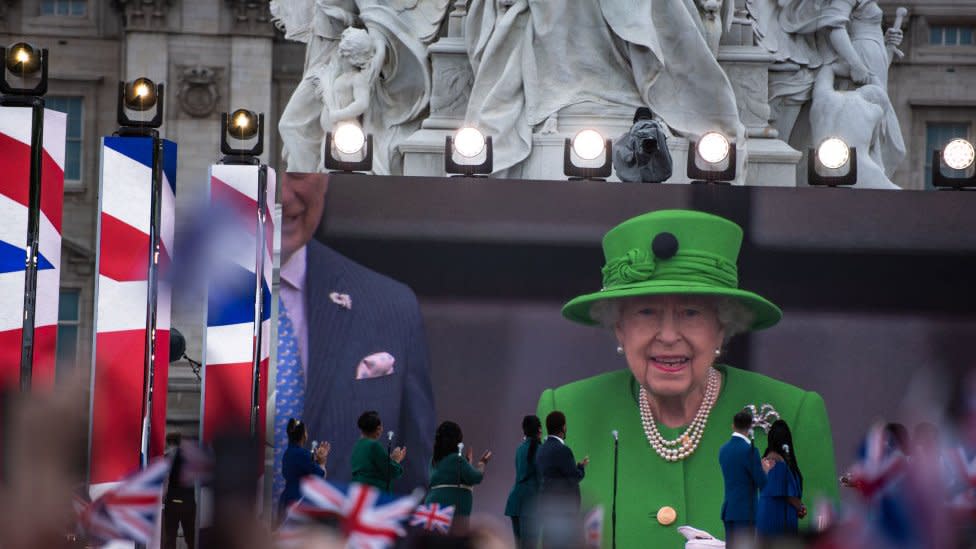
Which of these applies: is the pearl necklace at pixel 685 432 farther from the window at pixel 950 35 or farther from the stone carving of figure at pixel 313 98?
the window at pixel 950 35

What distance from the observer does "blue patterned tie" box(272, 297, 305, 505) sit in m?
12.1

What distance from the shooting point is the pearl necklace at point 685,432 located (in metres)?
11.9

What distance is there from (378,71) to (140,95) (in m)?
3.90

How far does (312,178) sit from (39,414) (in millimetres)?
8521

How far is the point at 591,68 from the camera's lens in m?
14.2

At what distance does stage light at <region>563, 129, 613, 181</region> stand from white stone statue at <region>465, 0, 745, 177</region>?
64.4 inches

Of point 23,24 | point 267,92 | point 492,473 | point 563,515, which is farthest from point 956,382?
point 23,24

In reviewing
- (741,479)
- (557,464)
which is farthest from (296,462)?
(741,479)

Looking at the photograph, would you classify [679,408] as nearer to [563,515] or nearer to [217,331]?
[217,331]

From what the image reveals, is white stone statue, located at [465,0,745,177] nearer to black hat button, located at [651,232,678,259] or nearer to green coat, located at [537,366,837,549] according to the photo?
black hat button, located at [651,232,678,259]

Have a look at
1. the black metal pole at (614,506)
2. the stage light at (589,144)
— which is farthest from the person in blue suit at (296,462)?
the stage light at (589,144)

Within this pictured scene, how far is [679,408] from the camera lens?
39.5 feet

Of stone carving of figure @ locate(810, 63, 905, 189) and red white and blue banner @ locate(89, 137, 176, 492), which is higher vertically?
stone carving of figure @ locate(810, 63, 905, 189)

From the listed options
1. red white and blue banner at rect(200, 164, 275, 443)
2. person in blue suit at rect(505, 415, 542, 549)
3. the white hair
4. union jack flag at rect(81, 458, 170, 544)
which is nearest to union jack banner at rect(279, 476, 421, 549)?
union jack flag at rect(81, 458, 170, 544)
